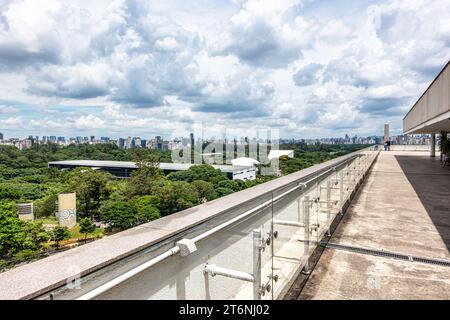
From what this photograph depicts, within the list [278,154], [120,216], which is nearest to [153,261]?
[120,216]

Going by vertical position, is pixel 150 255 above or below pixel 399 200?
above

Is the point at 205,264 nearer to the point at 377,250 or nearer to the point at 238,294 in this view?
the point at 238,294

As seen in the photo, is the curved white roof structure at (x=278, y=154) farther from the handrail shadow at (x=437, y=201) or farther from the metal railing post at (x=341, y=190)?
the metal railing post at (x=341, y=190)

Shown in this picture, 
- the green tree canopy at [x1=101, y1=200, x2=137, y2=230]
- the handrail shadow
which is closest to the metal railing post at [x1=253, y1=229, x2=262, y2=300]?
the handrail shadow

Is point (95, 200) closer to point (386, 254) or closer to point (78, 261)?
point (386, 254)

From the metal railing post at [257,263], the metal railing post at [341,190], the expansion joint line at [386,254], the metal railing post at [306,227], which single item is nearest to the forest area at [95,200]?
the metal railing post at [341,190]

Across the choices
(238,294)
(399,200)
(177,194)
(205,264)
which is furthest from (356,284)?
(177,194)
